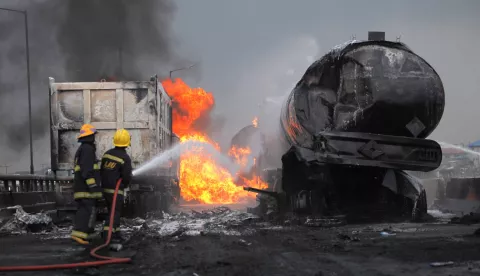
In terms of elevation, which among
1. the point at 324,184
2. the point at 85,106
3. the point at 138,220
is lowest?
the point at 138,220

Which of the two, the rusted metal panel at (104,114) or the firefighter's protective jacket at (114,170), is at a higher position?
the rusted metal panel at (104,114)

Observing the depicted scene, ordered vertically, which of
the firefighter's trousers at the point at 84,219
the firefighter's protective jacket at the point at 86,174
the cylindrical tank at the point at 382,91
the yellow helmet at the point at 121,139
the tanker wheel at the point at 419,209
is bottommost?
the tanker wheel at the point at 419,209

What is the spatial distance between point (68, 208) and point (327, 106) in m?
5.37

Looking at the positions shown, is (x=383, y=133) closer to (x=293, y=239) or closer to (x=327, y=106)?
(x=327, y=106)

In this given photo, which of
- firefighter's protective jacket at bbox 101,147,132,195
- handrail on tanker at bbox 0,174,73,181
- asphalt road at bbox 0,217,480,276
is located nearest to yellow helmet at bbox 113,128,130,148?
firefighter's protective jacket at bbox 101,147,132,195

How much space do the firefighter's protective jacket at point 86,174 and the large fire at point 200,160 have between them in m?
10.5

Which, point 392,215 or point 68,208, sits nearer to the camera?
point 392,215

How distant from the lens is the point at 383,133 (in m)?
8.14

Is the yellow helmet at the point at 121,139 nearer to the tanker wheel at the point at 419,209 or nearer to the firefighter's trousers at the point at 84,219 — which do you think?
the firefighter's trousers at the point at 84,219

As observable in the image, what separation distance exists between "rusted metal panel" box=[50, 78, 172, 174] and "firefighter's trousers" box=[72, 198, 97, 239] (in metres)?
4.73

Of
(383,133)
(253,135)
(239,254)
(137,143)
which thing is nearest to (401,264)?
(239,254)

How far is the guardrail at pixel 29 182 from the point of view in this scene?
29.3 feet

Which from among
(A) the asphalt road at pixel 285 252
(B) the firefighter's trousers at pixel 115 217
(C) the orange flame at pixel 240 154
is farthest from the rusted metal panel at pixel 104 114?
(C) the orange flame at pixel 240 154

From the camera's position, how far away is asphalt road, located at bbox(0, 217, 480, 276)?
14.2ft
